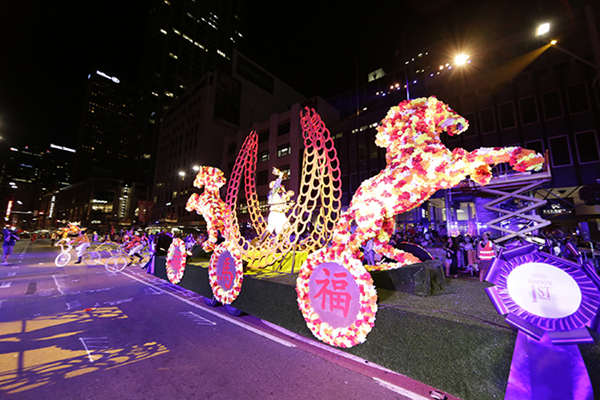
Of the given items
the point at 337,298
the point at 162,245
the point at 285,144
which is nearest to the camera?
the point at 337,298

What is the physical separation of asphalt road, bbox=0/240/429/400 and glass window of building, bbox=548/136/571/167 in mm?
16746

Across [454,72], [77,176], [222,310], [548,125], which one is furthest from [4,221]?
[548,125]

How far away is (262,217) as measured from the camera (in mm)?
5168

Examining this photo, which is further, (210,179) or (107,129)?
(107,129)

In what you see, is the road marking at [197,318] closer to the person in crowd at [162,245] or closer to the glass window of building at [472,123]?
the person in crowd at [162,245]

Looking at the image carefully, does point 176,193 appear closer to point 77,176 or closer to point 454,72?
point 454,72

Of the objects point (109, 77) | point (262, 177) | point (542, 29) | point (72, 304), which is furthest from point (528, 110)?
point (109, 77)

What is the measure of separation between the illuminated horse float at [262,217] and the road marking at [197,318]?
382 millimetres

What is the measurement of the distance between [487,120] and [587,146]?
452 cm

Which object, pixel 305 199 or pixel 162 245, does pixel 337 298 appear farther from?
pixel 162 245

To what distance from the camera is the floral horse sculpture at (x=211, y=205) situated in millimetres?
5176

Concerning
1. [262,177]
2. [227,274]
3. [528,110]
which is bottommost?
[227,274]

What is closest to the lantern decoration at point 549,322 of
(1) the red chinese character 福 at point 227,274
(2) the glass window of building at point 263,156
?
(1) the red chinese character 福 at point 227,274

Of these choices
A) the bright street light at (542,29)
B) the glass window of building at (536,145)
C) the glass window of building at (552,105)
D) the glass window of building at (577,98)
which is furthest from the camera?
the bright street light at (542,29)
